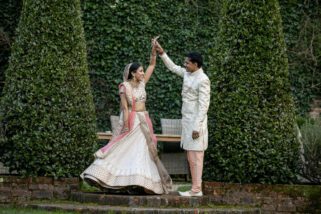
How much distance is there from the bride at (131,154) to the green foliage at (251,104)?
84 cm

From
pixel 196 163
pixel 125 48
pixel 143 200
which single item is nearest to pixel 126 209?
pixel 143 200

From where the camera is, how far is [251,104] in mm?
9305

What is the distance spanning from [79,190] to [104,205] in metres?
1.01

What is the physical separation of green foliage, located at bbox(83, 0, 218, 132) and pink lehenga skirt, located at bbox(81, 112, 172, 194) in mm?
4227

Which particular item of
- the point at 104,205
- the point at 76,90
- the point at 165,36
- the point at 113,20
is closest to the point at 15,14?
the point at 113,20

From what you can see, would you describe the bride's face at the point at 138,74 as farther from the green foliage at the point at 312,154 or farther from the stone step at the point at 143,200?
the green foliage at the point at 312,154

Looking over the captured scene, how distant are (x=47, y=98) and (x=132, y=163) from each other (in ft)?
4.91

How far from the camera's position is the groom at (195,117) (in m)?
8.84

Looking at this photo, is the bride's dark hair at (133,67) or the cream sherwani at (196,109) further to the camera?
the bride's dark hair at (133,67)

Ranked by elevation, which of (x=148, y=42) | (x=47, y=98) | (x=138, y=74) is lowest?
(x=47, y=98)

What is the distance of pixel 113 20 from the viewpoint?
44.2 feet

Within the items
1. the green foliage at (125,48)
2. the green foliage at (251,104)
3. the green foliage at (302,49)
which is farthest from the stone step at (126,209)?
the green foliage at (302,49)

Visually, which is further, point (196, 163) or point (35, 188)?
point (35, 188)

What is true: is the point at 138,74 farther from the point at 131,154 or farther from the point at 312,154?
the point at 312,154
